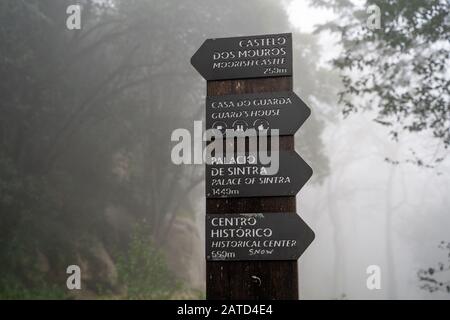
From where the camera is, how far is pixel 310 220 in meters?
48.7

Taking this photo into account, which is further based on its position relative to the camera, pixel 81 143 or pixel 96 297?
pixel 81 143

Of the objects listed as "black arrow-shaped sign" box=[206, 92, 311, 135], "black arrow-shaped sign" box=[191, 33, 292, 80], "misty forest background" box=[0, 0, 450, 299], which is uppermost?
"misty forest background" box=[0, 0, 450, 299]

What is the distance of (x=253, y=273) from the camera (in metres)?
3.73

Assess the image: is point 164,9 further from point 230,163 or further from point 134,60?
point 230,163

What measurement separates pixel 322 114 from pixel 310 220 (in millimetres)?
22850

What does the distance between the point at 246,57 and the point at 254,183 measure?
1.05 meters

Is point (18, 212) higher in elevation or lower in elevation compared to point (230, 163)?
higher

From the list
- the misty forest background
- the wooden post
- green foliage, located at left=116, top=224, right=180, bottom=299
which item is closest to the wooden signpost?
the wooden post

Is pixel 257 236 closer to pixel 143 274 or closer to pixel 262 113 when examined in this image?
pixel 262 113

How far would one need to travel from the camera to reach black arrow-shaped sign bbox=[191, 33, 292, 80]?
4.01 m

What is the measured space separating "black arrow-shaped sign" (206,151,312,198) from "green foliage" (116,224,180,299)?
46.2ft

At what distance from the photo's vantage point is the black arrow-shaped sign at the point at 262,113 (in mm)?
3912

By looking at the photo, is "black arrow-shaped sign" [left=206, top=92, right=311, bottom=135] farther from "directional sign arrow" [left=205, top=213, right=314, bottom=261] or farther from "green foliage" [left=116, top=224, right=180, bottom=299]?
"green foliage" [left=116, top=224, right=180, bottom=299]
